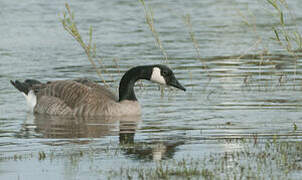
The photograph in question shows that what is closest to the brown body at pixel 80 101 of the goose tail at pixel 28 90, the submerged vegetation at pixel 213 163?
the goose tail at pixel 28 90

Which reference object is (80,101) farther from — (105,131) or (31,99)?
(105,131)

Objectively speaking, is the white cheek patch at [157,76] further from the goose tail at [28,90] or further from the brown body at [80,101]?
the goose tail at [28,90]

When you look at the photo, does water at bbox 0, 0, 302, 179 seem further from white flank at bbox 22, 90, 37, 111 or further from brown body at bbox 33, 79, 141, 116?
brown body at bbox 33, 79, 141, 116

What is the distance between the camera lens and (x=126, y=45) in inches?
836

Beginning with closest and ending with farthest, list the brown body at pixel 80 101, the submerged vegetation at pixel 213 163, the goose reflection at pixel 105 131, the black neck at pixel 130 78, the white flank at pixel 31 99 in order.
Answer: the submerged vegetation at pixel 213 163, the goose reflection at pixel 105 131, the brown body at pixel 80 101, the black neck at pixel 130 78, the white flank at pixel 31 99

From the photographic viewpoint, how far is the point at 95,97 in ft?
46.6

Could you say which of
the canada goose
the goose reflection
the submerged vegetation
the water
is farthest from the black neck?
the submerged vegetation

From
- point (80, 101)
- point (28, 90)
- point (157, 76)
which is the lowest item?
point (80, 101)

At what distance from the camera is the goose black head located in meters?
14.0

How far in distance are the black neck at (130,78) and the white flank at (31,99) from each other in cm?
181

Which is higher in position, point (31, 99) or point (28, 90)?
point (28, 90)

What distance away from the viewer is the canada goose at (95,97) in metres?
14.0

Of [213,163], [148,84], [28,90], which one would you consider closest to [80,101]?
[28,90]

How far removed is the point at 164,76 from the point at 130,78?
0.67 m
